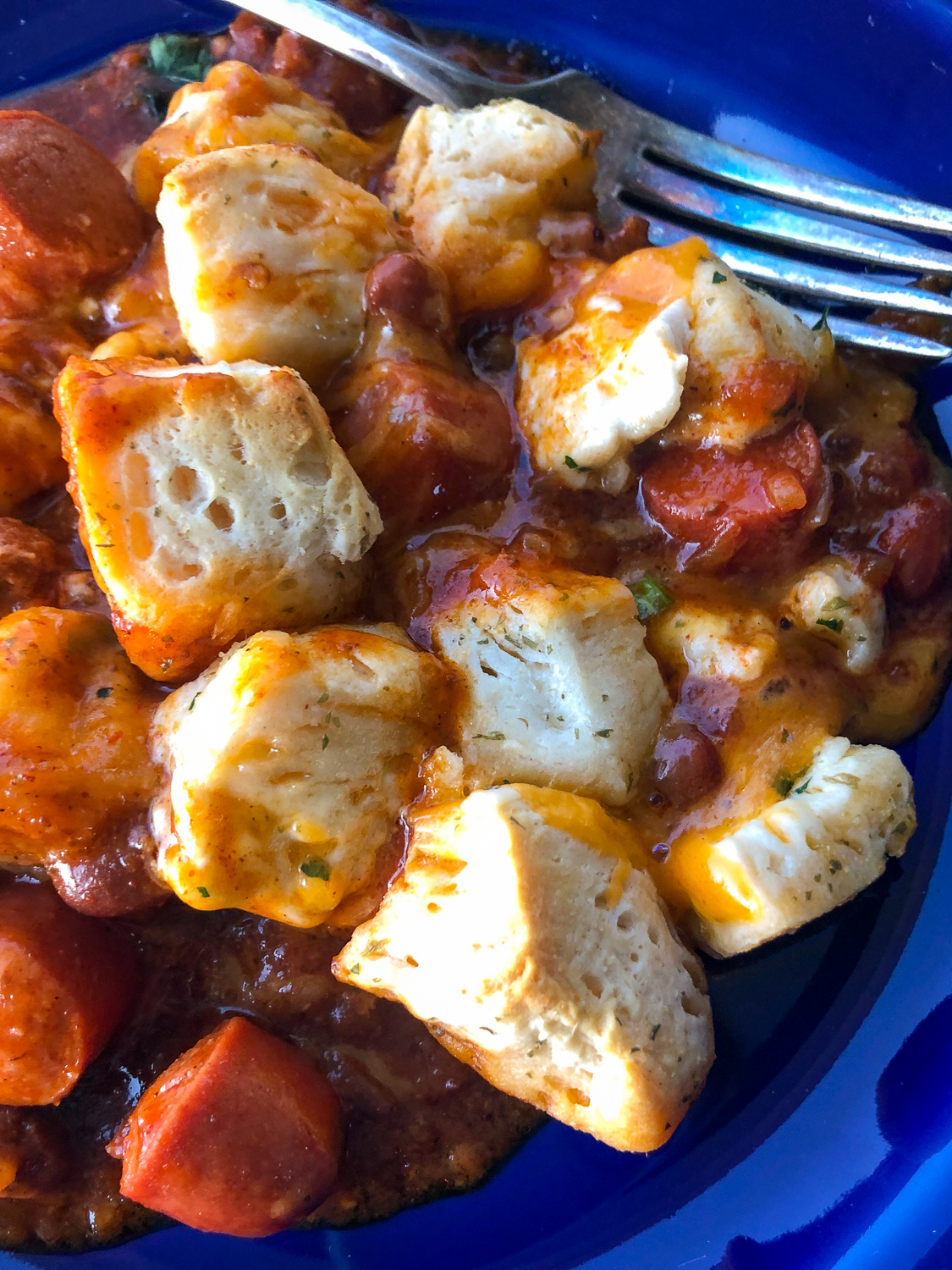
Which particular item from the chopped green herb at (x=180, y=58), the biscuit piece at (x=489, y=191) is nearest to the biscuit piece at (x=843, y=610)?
the biscuit piece at (x=489, y=191)

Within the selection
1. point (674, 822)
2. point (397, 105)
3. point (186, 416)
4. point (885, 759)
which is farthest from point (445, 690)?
point (397, 105)

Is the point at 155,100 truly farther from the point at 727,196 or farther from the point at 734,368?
the point at 734,368

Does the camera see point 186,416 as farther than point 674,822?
No

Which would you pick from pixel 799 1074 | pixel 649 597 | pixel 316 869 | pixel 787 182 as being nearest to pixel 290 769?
pixel 316 869

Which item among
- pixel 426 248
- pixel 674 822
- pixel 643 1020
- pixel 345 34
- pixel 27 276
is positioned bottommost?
pixel 643 1020

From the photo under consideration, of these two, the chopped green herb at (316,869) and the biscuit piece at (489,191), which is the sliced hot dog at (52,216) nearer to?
the biscuit piece at (489,191)

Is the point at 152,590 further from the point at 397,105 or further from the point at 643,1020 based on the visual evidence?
the point at 397,105

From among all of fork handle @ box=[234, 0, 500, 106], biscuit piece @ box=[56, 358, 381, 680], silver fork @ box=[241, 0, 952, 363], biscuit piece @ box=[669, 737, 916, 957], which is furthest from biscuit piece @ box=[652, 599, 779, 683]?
fork handle @ box=[234, 0, 500, 106]
